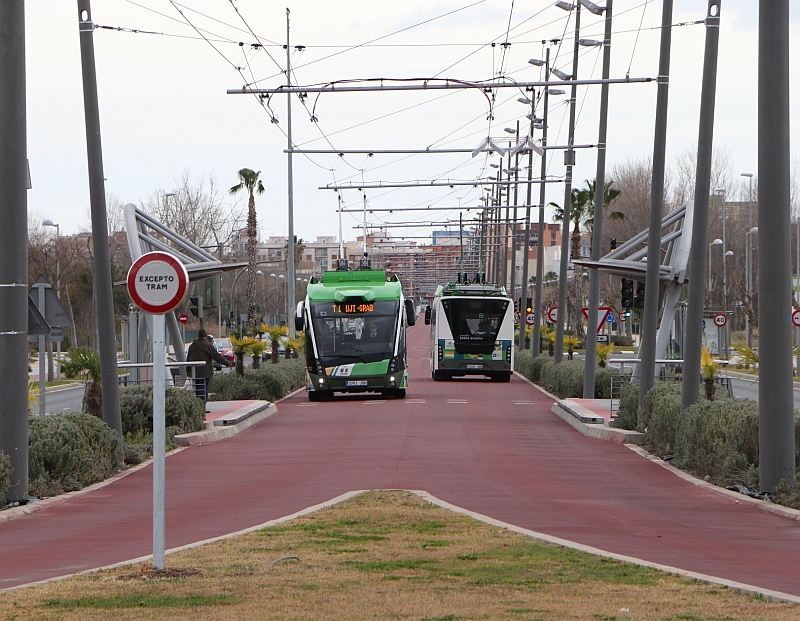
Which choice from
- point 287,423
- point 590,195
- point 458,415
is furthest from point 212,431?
point 590,195

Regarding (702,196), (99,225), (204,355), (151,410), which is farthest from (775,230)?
(204,355)

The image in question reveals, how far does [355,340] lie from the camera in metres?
34.8

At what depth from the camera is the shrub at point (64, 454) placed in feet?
49.6

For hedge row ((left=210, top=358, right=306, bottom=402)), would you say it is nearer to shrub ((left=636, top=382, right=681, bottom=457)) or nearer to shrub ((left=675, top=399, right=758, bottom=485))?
shrub ((left=636, top=382, right=681, bottom=457))

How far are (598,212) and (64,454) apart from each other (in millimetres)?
17209

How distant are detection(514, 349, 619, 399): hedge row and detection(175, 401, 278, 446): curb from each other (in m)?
9.43

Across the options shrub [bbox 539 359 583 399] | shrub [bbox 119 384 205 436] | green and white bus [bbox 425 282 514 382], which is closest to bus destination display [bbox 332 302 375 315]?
shrub [bbox 539 359 583 399]

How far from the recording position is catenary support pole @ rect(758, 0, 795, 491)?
1377 centimetres

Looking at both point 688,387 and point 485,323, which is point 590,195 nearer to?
point 485,323

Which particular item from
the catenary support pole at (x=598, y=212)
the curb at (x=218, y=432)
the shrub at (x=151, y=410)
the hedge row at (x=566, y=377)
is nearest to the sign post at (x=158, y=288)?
the shrub at (x=151, y=410)

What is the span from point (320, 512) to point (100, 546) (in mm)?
2253

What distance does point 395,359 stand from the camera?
34.5 metres

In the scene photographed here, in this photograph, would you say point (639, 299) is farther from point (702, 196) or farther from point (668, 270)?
point (702, 196)

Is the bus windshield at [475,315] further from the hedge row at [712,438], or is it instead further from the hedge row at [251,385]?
the hedge row at [712,438]
